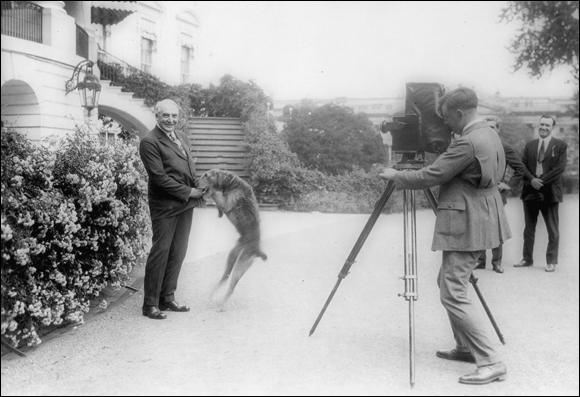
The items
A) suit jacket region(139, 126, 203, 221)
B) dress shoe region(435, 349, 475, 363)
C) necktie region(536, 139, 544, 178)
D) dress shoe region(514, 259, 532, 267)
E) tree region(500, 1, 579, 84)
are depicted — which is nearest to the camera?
dress shoe region(435, 349, 475, 363)

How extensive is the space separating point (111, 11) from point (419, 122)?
385cm

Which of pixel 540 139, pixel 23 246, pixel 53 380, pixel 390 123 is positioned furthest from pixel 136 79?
pixel 540 139

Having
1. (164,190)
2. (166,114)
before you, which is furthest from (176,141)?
(164,190)

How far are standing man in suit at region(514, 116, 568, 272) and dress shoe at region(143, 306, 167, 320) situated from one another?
17.9 ft

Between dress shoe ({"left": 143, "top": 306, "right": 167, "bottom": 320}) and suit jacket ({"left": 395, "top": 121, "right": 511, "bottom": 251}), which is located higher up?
suit jacket ({"left": 395, "top": 121, "right": 511, "bottom": 251})

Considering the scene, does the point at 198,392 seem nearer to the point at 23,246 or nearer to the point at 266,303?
the point at 23,246

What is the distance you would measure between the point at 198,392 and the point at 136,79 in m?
3.75

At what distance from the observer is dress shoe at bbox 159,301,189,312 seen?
219 inches

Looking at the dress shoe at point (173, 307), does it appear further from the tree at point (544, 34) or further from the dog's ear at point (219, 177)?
the tree at point (544, 34)

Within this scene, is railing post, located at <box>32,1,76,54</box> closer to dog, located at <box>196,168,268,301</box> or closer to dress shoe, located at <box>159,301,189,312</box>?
dog, located at <box>196,168,268,301</box>

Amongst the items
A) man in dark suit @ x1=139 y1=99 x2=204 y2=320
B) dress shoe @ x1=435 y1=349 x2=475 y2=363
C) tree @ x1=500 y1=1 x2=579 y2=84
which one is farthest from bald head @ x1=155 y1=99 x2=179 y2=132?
tree @ x1=500 y1=1 x2=579 y2=84

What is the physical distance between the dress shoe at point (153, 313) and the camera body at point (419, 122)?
8.84ft

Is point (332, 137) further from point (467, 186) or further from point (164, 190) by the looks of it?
point (467, 186)

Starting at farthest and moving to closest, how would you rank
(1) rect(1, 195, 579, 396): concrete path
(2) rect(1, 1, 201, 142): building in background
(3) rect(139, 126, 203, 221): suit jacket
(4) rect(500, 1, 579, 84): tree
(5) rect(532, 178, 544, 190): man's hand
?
(5) rect(532, 178, 544, 190): man's hand
(4) rect(500, 1, 579, 84): tree
(2) rect(1, 1, 201, 142): building in background
(3) rect(139, 126, 203, 221): suit jacket
(1) rect(1, 195, 579, 396): concrete path
